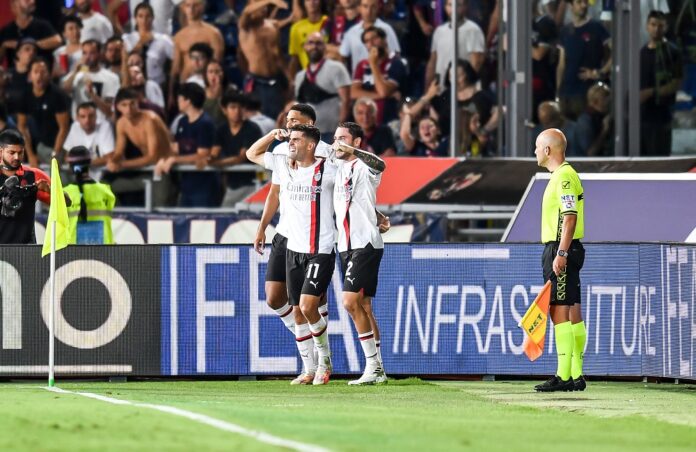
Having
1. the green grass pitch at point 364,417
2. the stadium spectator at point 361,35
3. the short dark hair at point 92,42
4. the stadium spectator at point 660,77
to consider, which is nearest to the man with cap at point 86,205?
the green grass pitch at point 364,417

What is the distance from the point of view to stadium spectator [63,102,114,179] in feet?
73.0

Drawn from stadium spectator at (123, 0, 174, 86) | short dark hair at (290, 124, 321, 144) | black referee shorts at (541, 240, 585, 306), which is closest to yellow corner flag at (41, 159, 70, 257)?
short dark hair at (290, 124, 321, 144)

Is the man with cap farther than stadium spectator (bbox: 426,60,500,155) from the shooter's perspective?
No

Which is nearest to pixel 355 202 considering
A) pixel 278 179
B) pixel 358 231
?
pixel 358 231

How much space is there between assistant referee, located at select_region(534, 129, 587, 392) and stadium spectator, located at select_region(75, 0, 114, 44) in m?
12.1

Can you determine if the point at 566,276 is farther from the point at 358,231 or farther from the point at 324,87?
the point at 324,87

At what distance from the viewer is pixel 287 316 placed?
13.2 m

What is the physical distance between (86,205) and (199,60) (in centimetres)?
652

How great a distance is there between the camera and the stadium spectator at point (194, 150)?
72.2ft

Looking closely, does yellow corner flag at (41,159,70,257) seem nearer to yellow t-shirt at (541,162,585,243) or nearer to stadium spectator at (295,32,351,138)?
yellow t-shirt at (541,162,585,243)

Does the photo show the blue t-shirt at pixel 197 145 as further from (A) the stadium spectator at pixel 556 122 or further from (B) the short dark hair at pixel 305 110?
(B) the short dark hair at pixel 305 110

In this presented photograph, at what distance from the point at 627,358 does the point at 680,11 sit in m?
8.48

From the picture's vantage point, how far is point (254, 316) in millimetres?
13789

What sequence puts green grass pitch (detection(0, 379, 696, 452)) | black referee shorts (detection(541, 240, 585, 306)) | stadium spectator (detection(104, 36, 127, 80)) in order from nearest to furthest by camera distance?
green grass pitch (detection(0, 379, 696, 452))
black referee shorts (detection(541, 240, 585, 306))
stadium spectator (detection(104, 36, 127, 80))
